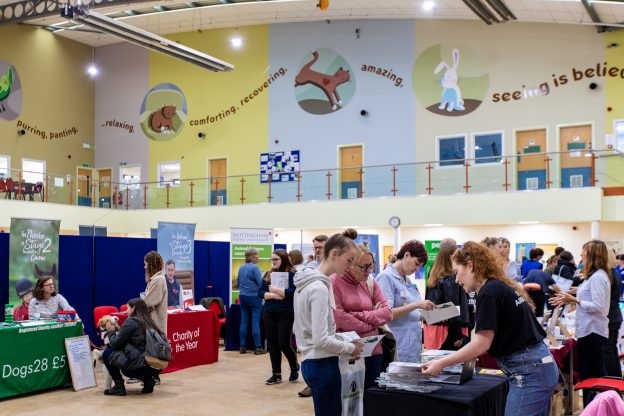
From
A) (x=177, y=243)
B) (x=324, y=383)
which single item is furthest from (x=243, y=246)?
(x=324, y=383)

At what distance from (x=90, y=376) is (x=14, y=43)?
50.0ft

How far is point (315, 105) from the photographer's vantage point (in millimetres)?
18391

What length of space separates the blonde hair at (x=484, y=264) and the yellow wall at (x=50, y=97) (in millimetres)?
18279

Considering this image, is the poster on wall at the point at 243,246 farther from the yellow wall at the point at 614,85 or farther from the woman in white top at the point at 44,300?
the yellow wall at the point at 614,85

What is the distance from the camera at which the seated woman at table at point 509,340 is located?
2.88 m

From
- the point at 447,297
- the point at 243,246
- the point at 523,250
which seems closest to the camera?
the point at 447,297

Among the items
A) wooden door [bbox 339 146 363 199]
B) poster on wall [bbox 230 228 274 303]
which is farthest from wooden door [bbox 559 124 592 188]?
poster on wall [bbox 230 228 274 303]

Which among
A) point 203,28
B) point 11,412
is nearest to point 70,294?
point 11,412

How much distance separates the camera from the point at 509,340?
9.65 feet

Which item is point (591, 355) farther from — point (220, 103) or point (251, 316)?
point (220, 103)

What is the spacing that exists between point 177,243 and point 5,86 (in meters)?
12.4

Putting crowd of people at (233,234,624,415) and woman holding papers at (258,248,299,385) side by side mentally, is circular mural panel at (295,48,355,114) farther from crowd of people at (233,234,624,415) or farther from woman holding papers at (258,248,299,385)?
crowd of people at (233,234,624,415)

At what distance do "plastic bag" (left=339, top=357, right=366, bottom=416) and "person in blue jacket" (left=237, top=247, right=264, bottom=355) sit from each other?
18.7ft

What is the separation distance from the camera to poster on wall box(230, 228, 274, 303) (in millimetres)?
10445
